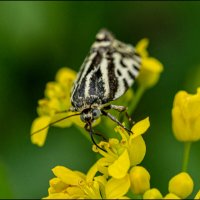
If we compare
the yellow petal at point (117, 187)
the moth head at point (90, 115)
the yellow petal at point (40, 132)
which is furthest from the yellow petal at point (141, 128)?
the yellow petal at point (40, 132)

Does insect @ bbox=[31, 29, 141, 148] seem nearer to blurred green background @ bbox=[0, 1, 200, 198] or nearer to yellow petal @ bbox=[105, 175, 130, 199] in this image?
yellow petal @ bbox=[105, 175, 130, 199]

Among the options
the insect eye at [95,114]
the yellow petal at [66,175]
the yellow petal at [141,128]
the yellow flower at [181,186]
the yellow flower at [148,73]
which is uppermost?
the yellow flower at [148,73]

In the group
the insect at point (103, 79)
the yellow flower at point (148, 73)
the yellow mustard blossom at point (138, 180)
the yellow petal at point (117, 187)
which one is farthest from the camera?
the yellow flower at point (148, 73)

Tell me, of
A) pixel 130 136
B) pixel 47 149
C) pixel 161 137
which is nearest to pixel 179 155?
pixel 161 137

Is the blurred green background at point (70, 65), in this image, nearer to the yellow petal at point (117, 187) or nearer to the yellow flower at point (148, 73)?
the yellow flower at point (148, 73)

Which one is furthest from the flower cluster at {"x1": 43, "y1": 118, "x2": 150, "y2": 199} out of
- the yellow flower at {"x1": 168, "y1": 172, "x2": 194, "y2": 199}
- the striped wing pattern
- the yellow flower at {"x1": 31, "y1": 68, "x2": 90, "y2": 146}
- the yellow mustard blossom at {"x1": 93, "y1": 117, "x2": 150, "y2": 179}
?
the yellow flower at {"x1": 31, "y1": 68, "x2": 90, "y2": 146}

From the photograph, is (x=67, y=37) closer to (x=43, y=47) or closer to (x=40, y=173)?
(x=43, y=47)
